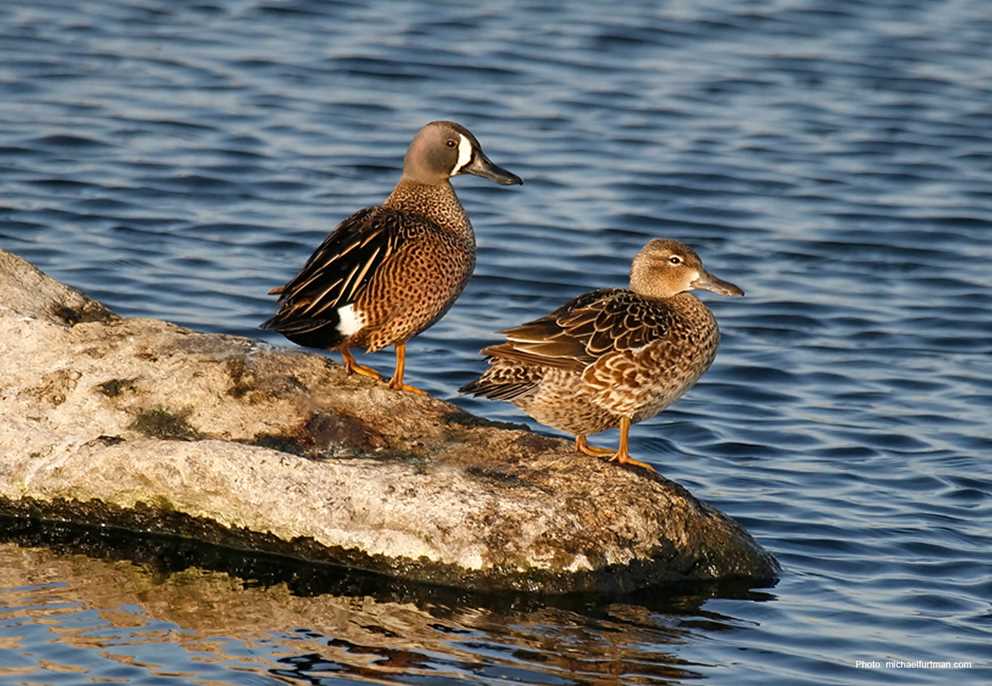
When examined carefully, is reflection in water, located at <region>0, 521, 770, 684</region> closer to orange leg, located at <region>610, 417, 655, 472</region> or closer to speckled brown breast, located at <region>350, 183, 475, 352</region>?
orange leg, located at <region>610, 417, 655, 472</region>

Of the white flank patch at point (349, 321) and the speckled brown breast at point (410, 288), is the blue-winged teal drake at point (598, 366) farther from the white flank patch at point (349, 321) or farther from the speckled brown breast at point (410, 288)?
the white flank patch at point (349, 321)

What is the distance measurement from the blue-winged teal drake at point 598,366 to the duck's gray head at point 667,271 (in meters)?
0.33

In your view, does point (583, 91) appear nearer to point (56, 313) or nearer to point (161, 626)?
point (56, 313)

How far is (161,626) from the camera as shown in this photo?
641cm

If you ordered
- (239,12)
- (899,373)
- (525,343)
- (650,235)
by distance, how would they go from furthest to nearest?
(239,12) → (650,235) → (899,373) → (525,343)

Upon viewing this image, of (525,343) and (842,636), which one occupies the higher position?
(525,343)

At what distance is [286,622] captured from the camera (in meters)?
6.52

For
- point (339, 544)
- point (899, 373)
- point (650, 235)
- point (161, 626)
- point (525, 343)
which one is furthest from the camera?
point (650, 235)

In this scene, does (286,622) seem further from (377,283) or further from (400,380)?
(377,283)

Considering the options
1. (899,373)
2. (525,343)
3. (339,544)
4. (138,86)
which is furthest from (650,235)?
(339,544)

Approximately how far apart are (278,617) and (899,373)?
557 cm

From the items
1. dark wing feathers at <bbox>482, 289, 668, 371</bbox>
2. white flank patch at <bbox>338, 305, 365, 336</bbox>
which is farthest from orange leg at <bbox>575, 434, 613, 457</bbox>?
white flank patch at <bbox>338, 305, 365, 336</bbox>

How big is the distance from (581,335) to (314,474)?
1354 mm

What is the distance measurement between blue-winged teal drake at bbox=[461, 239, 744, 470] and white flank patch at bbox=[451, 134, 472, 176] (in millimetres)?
1372
